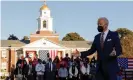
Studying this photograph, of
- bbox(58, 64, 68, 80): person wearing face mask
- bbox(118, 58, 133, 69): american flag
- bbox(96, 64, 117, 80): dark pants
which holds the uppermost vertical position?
bbox(118, 58, 133, 69): american flag

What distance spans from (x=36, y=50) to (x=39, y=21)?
7686 millimetres

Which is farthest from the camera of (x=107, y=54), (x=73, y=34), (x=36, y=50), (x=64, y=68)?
(x=73, y=34)

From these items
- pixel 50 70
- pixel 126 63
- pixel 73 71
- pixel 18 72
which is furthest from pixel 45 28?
pixel 73 71

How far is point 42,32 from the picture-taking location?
4146 inches

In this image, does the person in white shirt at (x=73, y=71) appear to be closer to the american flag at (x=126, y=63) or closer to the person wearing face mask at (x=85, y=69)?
the person wearing face mask at (x=85, y=69)

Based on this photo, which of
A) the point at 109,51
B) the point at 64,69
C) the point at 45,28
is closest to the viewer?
the point at 109,51

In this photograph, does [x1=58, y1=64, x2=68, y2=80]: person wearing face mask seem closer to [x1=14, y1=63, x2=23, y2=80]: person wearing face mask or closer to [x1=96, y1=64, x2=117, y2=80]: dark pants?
[x1=14, y1=63, x2=23, y2=80]: person wearing face mask

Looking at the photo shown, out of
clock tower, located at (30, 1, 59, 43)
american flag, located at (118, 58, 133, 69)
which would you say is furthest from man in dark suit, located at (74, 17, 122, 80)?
clock tower, located at (30, 1, 59, 43)

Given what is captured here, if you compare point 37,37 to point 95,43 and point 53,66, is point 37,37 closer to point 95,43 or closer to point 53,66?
point 53,66

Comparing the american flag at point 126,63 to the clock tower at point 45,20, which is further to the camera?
the clock tower at point 45,20

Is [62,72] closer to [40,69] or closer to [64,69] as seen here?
[64,69]

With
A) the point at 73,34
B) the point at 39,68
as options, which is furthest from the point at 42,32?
the point at 39,68

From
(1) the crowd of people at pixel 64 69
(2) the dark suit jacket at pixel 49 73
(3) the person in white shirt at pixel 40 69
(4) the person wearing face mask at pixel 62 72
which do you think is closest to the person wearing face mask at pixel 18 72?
(1) the crowd of people at pixel 64 69

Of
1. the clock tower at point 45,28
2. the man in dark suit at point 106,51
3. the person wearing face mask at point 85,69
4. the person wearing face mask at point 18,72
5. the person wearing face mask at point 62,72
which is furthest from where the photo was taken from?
the clock tower at point 45,28
